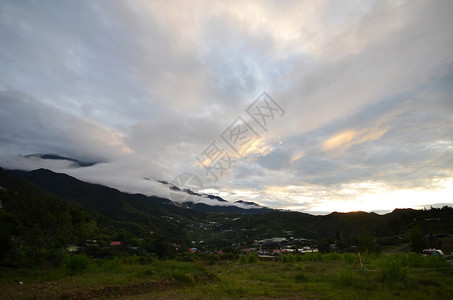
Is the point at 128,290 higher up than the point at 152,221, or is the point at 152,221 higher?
the point at 128,290

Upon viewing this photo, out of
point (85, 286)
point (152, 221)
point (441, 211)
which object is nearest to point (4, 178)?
point (152, 221)

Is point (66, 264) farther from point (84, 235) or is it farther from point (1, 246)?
point (84, 235)

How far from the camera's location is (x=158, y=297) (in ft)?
29.1

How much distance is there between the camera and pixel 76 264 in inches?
511

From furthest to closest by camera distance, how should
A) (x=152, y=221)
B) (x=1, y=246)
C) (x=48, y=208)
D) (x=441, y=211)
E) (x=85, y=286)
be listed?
1. (x=152, y=221)
2. (x=48, y=208)
3. (x=441, y=211)
4. (x=1, y=246)
5. (x=85, y=286)

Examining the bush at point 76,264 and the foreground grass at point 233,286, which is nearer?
the foreground grass at point 233,286

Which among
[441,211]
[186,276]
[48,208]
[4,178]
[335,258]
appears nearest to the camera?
[186,276]

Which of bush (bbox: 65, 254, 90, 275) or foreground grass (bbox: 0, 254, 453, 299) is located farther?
bush (bbox: 65, 254, 90, 275)

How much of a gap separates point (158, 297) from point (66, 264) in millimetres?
8179

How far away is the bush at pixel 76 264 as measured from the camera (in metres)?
12.7

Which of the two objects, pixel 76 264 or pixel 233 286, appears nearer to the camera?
pixel 233 286

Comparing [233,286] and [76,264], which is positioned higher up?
[233,286]

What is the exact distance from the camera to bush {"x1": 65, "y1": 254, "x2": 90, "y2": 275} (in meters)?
12.7

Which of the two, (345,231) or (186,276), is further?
(345,231)
